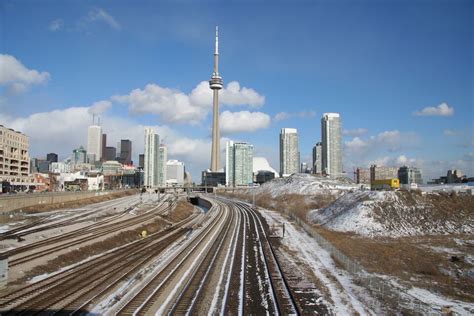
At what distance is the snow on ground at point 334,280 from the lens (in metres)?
23.1

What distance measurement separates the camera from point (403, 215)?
67.1 metres

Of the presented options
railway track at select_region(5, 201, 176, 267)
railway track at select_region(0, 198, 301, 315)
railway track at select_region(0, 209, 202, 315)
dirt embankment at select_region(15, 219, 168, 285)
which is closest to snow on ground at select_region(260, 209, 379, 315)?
railway track at select_region(0, 198, 301, 315)

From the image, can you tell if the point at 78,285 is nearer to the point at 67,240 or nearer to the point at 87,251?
the point at 87,251

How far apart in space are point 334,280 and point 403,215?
4282 centimetres

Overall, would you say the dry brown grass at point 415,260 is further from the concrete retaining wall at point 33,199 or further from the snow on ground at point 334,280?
the concrete retaining wall at point 33,199

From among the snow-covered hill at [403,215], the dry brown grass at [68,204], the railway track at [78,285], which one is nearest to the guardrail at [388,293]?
the railway track at [78,285]

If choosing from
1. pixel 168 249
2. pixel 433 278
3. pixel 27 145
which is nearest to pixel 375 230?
pixel 433 278

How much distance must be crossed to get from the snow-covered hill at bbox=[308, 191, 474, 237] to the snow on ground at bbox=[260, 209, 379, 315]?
1739 cm

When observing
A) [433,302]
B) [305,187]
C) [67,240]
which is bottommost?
[433,302]

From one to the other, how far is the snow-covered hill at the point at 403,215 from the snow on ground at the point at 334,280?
17.4m

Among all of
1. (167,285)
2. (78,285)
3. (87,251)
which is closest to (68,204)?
(87,251)

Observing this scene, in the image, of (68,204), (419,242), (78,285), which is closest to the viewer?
(78,285)

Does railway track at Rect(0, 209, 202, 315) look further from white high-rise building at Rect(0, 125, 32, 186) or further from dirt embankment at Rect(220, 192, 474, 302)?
white high-rise building at Rect(0, 125, 32, 186)

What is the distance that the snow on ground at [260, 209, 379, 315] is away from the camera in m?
23.1
